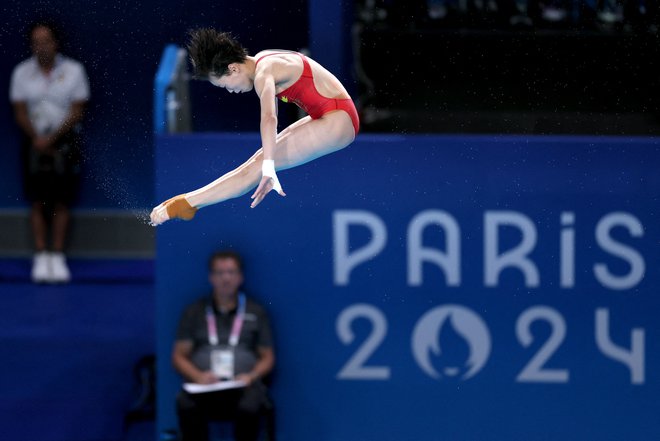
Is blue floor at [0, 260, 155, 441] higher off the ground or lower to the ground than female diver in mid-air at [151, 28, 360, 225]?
lower

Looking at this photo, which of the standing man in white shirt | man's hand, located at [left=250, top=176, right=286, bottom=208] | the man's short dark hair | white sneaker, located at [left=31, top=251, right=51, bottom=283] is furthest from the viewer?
white sneaker, located at [left=31, top=251, right=51, bottom=283]

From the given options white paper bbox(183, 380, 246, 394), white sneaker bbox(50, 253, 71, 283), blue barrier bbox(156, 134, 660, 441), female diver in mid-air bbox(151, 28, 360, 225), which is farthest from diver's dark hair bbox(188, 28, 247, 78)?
white sneaker bbox(50, 253, 71, 283)

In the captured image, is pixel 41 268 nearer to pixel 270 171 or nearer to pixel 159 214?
pixel 159 214

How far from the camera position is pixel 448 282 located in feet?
25.9

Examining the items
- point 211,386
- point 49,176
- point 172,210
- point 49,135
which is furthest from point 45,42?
point 49,176

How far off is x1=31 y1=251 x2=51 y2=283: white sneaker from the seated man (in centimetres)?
520

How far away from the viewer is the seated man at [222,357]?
810 cm

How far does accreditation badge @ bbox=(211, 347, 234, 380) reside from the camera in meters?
8.20

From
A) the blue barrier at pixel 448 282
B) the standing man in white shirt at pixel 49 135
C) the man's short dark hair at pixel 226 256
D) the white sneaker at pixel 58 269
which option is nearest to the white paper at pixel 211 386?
the blue barrier at pixel 448 282

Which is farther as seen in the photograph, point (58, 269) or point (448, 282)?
point (58, 269)

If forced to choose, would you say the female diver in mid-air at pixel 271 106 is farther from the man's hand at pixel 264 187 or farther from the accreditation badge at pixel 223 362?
the accreditation badge at pixel 223 362

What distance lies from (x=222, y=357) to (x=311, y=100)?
6365 millimetres

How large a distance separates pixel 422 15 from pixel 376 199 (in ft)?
Answer: 3.80

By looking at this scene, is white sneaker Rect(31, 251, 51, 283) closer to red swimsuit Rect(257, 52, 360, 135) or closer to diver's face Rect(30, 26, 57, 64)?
diver's face Rect(30, 26, 57, 64)
